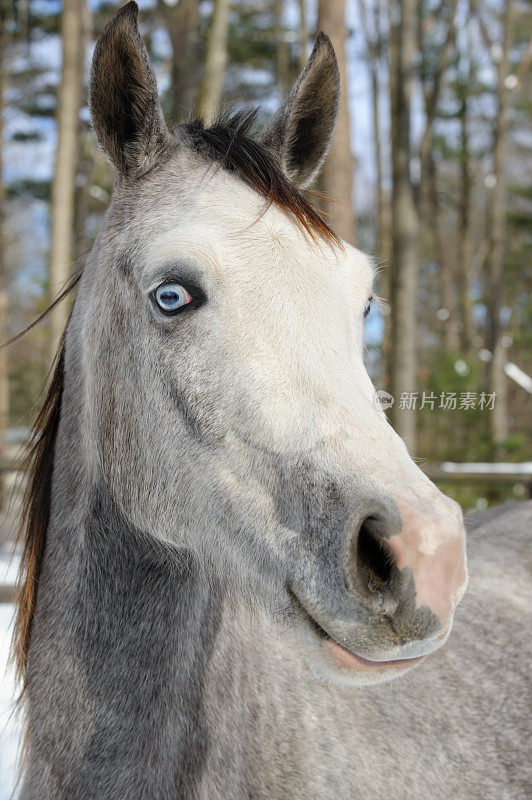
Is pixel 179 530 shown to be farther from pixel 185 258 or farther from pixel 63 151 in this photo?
pixel 63 151

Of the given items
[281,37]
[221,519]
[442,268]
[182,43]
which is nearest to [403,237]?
[182,43]

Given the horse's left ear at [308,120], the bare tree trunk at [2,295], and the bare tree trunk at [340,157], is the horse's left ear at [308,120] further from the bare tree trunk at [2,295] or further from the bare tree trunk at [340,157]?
the bare tree trunk at [2,295]

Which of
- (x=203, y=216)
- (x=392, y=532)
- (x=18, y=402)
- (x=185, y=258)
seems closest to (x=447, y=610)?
(x=392, y=532)

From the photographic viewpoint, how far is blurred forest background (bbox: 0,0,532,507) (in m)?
7.73

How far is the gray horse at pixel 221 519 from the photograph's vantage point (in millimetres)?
1442

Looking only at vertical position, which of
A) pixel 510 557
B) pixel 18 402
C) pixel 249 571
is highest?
pixel 249 571

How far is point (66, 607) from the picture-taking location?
191 centimetres

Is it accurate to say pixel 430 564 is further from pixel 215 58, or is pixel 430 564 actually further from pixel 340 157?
pixel 215 58

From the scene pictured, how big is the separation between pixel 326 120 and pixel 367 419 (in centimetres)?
135

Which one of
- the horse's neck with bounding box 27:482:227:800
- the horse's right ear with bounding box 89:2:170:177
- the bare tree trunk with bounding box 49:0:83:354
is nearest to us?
the horse's neck with bounding box 27:482:227:800

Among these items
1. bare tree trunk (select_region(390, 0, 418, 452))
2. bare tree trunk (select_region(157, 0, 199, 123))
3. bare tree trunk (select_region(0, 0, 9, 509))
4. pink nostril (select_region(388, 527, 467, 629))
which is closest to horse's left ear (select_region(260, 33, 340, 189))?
pink nostril (select_region(388, 527, 467, 629))

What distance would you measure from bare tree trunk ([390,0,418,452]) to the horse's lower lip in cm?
635

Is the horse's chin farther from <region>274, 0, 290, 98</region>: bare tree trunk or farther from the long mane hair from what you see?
<region>274, 0, 290, 98</region>: bare tree trunk

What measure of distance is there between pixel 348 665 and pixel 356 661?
21 mm
